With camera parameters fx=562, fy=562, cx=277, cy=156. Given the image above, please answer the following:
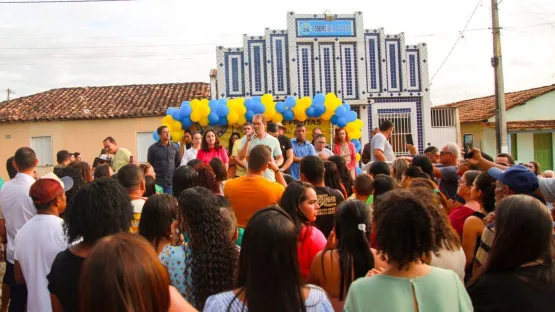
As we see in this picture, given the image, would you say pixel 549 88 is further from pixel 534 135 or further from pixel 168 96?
pixel 168 96

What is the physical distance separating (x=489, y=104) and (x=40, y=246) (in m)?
32.0

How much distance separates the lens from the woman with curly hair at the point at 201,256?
3.25 m

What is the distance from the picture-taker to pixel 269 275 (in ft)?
7.91

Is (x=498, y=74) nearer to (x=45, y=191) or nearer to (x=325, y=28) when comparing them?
(x=325, y=28)

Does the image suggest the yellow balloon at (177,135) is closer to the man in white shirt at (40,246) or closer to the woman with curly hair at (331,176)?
the woman with curly hair at (331,176)

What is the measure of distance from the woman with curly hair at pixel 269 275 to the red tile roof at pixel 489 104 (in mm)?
27701

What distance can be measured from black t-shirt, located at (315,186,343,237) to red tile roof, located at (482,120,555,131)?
2565cm

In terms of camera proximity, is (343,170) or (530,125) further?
(530,125)

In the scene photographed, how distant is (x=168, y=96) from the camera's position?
26828mm

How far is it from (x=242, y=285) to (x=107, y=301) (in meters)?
0.68

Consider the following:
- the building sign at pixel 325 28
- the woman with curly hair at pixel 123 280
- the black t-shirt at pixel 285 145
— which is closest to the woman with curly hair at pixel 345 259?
the woman with curly hair at pixel 123 280

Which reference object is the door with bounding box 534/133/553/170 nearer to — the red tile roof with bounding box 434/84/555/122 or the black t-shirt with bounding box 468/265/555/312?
the red tile roof with bounding box 434/84/555/122

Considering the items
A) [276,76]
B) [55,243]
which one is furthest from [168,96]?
[55,243]

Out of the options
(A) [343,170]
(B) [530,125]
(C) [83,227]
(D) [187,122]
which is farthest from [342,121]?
(B) [530,125]
